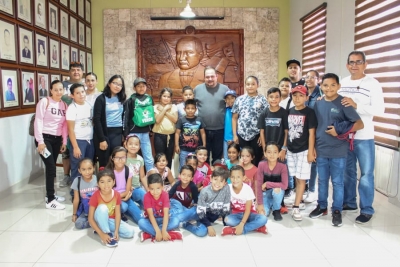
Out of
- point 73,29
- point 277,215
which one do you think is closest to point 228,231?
point 277,215

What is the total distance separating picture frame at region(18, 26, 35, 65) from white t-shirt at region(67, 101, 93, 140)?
1315mm

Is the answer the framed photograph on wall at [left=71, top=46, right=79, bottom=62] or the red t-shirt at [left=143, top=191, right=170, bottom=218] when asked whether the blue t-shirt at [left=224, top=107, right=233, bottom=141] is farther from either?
the framed photograph on wall at [left=71, top=46, right=79, bottom=62]

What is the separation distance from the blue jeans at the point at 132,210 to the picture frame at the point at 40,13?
2.91 m

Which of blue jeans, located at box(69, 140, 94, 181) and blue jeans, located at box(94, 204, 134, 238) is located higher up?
blue jeans, located at box(69, 140, 94, 181)

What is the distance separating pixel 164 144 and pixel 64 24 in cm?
293

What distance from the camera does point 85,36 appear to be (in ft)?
21.5

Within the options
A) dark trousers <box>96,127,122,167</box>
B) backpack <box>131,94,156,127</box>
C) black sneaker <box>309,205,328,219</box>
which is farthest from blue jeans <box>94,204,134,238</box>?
black sneaker <box>309,205,328,219</box>

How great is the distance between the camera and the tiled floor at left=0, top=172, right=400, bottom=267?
2.38 metres

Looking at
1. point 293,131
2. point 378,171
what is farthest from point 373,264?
point 378,171

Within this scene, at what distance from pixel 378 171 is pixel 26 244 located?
3.54 meters

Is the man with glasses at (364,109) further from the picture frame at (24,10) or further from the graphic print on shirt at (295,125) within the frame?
the picture frame at (24,10)

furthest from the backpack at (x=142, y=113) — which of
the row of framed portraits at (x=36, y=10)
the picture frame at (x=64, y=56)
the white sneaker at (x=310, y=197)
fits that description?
the picture frame at (x=64, y=56)

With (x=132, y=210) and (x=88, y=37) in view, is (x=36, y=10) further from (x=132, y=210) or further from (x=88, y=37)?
(x=132, y=210)

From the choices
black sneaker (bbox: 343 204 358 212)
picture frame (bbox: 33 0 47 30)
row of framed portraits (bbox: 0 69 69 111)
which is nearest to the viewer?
black sneaker (bbox: 343 204 358 212)
